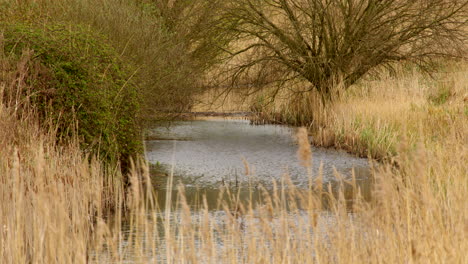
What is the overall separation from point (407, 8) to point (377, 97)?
2126 mm

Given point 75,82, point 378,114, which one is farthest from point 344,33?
point 75,82

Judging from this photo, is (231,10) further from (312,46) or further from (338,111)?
(338,111)

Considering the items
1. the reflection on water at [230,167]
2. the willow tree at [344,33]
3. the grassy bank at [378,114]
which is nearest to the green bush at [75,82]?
the reflection on water at [230,167]

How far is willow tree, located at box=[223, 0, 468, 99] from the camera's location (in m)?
14.5

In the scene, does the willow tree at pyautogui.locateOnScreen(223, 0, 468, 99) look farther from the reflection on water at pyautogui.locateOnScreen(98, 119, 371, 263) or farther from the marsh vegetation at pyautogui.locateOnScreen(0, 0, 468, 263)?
the reflection on water at pyautogui.locateOnScreen(98, 119, 371, 263)

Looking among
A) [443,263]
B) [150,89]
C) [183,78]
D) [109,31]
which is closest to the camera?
[443,263]

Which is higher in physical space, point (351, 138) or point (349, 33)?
point (349, 33)

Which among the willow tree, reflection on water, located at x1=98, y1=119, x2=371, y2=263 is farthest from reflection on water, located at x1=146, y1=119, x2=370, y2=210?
the willow tree

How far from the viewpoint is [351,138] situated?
13070mm

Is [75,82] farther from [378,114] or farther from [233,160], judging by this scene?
[378,114]

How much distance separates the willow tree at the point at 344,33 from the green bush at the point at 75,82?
6838 millimetres

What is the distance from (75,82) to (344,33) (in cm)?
838

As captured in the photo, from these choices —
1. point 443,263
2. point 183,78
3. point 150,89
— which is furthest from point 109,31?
point 443,263

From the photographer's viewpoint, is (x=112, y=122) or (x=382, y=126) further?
(x=382, y=126)
